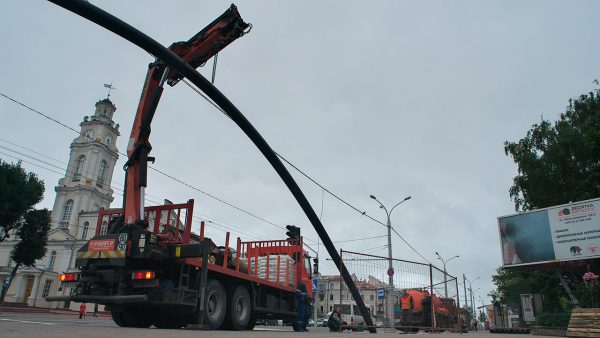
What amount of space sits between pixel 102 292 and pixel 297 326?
6.79m

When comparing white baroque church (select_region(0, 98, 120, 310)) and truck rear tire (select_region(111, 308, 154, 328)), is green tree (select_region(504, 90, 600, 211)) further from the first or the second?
white baroque church (select_region(0, 98, 120, 310))

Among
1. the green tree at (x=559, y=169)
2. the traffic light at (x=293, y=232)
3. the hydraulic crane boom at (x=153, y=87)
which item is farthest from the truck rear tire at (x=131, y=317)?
the green tree at (x=559, y=169)

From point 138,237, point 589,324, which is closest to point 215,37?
point 138,237

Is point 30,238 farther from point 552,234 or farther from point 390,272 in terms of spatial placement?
point 552,234

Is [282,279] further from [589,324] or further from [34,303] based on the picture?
[34,303]

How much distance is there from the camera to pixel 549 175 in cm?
2852

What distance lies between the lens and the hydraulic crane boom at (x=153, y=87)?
8.81m

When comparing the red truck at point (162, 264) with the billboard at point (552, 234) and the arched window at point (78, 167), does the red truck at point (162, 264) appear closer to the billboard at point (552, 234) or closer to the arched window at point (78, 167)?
the billboard at point (552, 234)

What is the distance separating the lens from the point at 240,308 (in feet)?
33.9

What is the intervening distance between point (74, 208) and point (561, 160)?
47.5 metres

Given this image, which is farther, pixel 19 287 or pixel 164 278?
pixel 19 287

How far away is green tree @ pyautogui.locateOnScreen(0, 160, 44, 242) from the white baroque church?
14.8m

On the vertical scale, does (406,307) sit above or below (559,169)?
below

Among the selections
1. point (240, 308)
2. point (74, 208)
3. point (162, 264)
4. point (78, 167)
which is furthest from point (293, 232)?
point (78, 167)
